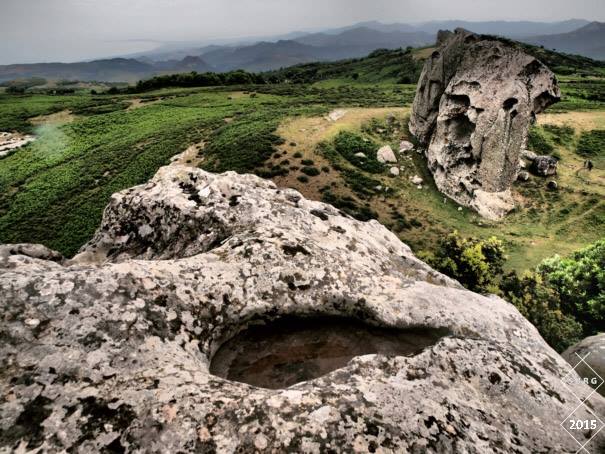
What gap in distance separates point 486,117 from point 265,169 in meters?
26.6

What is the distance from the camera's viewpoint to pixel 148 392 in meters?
7.01

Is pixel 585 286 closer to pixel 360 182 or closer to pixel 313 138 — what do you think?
pixel 360 182

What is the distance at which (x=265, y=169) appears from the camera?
4769cm

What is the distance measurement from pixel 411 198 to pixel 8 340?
43551mm

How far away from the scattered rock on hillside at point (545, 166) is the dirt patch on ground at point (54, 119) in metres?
82.6

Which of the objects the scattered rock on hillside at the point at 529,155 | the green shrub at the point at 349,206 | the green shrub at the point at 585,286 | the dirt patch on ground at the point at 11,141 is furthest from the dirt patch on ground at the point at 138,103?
the green shrub at the point at 585,286

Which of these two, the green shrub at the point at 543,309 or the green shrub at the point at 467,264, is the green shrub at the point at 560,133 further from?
the green shrub at the point at 543,309

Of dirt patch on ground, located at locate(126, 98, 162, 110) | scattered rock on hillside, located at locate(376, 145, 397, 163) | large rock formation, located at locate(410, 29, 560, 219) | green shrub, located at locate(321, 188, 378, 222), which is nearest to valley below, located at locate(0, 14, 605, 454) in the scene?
large rock formation, located at locate(410, 29, 560, 219)

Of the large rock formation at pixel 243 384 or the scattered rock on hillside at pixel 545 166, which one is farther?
the scattered rock on hillside at pixel 545 166

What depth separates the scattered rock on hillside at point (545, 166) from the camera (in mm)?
48375

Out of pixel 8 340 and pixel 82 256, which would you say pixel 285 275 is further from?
pixel 82 256

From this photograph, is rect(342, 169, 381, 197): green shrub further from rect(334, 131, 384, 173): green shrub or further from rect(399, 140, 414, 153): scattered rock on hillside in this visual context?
rect(399, 140, 414, 153): scattered rock on hillside

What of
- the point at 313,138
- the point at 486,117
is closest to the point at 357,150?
the point at 313,138

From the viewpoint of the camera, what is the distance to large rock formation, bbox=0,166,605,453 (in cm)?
652
